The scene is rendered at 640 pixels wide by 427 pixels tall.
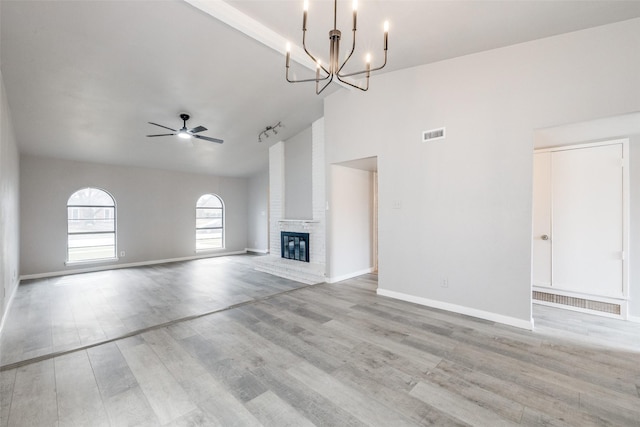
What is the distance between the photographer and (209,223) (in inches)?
351

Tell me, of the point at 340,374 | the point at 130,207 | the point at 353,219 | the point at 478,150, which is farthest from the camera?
the point at 130,207

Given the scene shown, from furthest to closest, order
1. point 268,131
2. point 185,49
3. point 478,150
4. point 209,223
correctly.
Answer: point 209,223 < point 268,131 < point 478,150 < point 185,49

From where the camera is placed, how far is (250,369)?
232cm

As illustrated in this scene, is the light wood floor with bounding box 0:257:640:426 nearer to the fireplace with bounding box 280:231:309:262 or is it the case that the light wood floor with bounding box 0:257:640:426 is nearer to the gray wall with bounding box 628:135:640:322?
the gray wall with bounding box 628:135:640:322

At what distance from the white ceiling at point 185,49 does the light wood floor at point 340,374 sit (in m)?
3.20

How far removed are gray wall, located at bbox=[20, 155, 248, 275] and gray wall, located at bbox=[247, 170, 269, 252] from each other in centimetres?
25

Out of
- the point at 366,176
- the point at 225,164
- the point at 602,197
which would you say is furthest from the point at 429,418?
the point at 225,164

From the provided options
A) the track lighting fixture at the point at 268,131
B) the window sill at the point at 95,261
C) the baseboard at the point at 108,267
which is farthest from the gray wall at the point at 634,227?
the window sill at the point at 95,261

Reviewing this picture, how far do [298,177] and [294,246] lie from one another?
1.72 m

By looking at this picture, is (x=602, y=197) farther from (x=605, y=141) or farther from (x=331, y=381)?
(x=331, y=381)

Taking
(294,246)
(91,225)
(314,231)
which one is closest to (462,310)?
(314,231)

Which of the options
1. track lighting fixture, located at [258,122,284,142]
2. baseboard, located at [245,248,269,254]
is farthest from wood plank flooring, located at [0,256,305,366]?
track lighting fixture, located at [258,122,284,142]

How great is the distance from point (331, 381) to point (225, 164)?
698cm

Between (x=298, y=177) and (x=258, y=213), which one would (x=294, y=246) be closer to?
(x=298, y=177)
